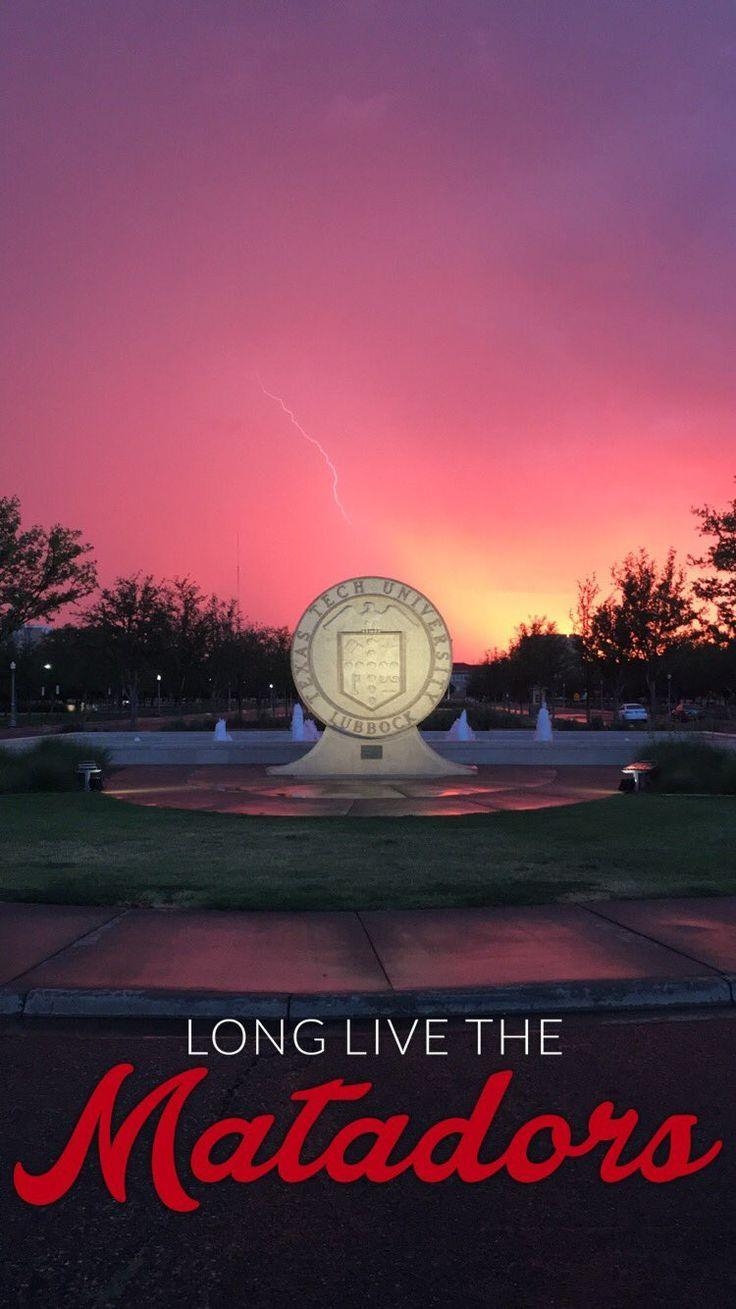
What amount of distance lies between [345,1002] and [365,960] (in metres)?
0.92

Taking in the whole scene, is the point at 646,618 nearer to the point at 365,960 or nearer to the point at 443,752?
the point at 443,752

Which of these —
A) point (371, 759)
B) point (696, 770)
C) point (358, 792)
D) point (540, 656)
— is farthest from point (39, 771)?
point (540, 656)

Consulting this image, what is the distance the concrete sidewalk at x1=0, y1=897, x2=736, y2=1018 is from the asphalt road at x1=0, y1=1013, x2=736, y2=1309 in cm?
88

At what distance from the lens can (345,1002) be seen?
21.6 ft

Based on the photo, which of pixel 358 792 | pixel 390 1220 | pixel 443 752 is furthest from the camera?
pixel 443 752

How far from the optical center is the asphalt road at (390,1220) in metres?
3.57

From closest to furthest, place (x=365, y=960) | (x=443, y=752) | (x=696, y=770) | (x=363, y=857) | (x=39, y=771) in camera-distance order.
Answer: (x=365, y=960), (x=363, y=857), (x=696, y=770), (x=39, y=771), (x=443, y=752)

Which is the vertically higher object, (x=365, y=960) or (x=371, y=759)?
(x=371, y=759)

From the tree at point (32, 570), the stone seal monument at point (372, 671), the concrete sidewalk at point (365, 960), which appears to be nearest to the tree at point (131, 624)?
the tree at point (32, 570)

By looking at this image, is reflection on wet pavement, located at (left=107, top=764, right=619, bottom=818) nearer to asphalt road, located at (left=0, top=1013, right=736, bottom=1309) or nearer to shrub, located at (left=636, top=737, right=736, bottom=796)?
shrub, located at (left=636, top=737, right=736, bottom=796)

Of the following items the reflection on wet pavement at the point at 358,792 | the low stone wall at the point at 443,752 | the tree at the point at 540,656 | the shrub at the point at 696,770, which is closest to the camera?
the reflection on wet pavement at the point at 358,792

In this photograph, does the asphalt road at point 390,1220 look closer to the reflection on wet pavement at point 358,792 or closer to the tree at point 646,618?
the reflection on wet pavement at point 358,792

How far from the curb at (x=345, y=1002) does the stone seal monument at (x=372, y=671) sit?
55.1ft

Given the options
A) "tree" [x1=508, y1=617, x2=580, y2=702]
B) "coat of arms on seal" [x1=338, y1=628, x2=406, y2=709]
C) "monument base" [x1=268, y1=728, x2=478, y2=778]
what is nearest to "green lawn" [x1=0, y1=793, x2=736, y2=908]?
"monument base" [x1=268, y1=728, x2=478, y2=778]
